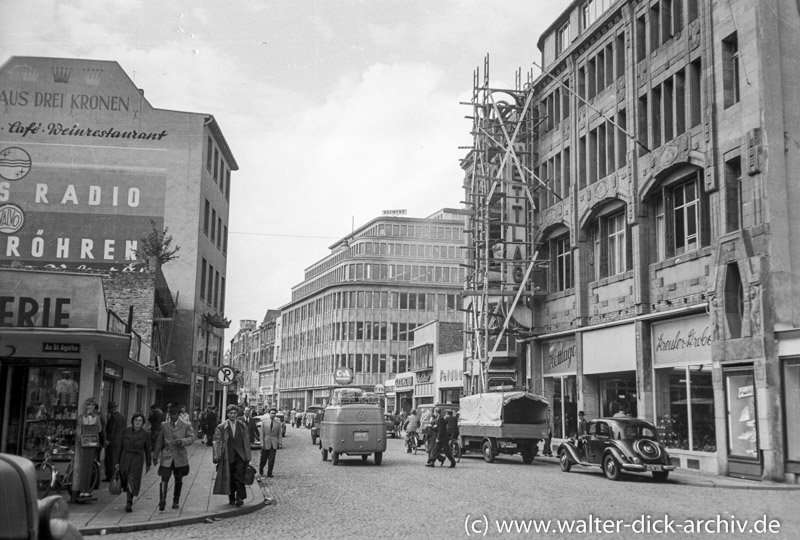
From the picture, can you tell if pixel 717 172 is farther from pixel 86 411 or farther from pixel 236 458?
pixel 86 411

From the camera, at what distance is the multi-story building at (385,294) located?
9538 centimetres

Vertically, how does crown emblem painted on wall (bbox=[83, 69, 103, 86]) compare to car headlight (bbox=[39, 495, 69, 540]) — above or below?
above

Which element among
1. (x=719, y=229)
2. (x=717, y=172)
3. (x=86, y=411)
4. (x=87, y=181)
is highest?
(x=87, y=181)

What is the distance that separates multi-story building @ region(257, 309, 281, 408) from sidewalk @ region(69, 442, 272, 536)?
10183cm

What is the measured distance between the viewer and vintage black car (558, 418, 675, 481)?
19703mm

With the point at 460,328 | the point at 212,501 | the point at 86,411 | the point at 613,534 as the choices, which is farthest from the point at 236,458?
the point at 460,328

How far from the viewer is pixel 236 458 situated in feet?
46.8

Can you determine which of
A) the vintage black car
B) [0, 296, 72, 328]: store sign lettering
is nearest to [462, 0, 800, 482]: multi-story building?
the vintage black car

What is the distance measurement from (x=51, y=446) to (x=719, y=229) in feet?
62.3

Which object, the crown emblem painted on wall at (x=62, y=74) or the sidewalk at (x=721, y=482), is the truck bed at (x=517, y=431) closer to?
the sidewalk at (x=721, y=482)

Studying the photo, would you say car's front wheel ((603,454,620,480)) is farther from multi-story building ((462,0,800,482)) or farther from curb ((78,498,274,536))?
curb ((78,498,274,536))

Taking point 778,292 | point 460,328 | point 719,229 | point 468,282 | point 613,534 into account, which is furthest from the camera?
point 460,328

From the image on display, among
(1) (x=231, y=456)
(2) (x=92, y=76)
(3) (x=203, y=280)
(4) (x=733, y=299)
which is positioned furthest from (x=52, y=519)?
(3) (x=203, y=280)

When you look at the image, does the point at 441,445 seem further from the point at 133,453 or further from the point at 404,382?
the point at 404,382
